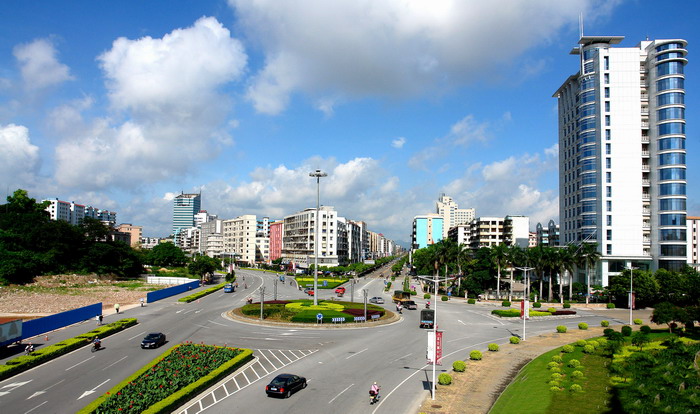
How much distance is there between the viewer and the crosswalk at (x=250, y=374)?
2833 centimetres

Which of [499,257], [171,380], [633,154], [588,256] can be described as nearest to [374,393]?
[171,380]

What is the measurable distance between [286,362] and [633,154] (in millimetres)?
86048

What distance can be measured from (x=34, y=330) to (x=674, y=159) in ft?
356

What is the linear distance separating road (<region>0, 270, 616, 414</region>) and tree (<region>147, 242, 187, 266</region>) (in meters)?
83.4

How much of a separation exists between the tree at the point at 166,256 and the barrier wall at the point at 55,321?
88119mm

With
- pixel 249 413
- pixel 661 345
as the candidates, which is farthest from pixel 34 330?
pixel 661 345

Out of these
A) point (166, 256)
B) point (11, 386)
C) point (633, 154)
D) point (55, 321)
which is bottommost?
point (11, 386)

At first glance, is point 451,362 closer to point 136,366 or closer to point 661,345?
point 661,345

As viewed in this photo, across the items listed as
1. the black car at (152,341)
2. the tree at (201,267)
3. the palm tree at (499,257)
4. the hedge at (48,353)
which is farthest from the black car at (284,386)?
the tree at (201,267)

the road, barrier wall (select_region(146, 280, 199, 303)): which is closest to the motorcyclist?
the road

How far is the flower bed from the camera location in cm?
2556

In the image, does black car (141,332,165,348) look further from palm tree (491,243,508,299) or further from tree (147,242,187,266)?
tree (147,242,187,266)

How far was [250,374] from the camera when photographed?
113 feet

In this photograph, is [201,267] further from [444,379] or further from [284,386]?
[444,379]
